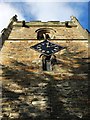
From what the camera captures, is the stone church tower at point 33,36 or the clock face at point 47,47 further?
the clock face at point 47,47

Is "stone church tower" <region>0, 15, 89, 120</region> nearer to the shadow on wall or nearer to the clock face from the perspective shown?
the shadow on wall

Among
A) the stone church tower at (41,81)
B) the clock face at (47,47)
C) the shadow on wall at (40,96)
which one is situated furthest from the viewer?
the clock face at (47,47)

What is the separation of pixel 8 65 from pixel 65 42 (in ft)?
13.0

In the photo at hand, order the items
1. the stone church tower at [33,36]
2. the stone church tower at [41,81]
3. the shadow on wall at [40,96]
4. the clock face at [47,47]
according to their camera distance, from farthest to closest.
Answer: the clock face at [47,47]
the stone church tower at [33,36]
the stone church tower at [41,81]
the shadow on wall at [40,96]

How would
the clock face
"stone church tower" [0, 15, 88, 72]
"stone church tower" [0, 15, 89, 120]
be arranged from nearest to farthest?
"stone church tower" [0, 15, 89, 120], "stone church tower" [0, 15, 88, 72], the clock face

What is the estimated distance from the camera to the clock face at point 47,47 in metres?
14.4

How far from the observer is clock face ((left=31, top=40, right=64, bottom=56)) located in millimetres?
14391

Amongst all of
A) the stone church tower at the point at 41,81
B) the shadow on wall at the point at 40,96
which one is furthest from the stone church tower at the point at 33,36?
the shadow on wall at the point at 40,96

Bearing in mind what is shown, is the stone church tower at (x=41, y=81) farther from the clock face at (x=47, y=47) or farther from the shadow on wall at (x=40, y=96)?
the clock face at (x=47, y=47)

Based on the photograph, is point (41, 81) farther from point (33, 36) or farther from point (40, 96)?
point (33, 36)

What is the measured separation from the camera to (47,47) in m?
14.9

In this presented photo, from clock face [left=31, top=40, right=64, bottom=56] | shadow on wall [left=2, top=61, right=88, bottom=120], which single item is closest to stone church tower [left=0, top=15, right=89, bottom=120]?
shadow on wall [left=2, top=61, right=88, bottom=120]

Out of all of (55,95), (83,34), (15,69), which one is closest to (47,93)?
(55,95)

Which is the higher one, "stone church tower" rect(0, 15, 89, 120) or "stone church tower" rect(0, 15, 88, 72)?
"stone church tower" rect(0, 15, 88, 72)
